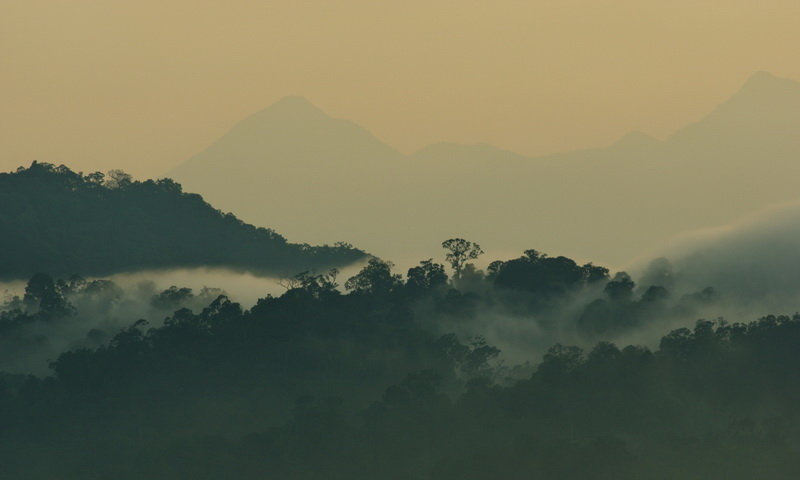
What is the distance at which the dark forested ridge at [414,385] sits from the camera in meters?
122

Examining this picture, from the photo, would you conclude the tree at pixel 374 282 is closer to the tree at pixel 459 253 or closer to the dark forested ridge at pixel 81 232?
the tree at pixel 459 253

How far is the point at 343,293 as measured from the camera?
495ft

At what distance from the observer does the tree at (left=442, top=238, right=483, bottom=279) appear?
152500 millimetres

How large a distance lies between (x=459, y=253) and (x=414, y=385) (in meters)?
26.5

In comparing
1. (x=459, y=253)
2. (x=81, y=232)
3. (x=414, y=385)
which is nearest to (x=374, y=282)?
(x=459, y=253)

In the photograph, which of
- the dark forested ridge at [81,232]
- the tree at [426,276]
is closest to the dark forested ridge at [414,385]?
the tree at [426,276]

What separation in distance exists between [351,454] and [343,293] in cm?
3012

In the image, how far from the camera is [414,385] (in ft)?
423

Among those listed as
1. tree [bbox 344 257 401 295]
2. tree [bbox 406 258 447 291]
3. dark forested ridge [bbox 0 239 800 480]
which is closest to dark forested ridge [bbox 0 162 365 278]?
dark forested ridge [bbox 0 239 800 480]

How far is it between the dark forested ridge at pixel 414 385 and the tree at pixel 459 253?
10.5 inches

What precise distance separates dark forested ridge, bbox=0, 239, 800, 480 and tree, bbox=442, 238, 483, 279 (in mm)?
268

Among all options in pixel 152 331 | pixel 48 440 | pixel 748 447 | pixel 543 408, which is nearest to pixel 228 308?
pixel 152 331

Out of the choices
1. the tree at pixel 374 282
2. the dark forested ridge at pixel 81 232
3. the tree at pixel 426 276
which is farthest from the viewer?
the dark forested ridge at pixel 81 232

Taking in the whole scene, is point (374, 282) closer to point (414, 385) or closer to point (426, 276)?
point (426, 276)
